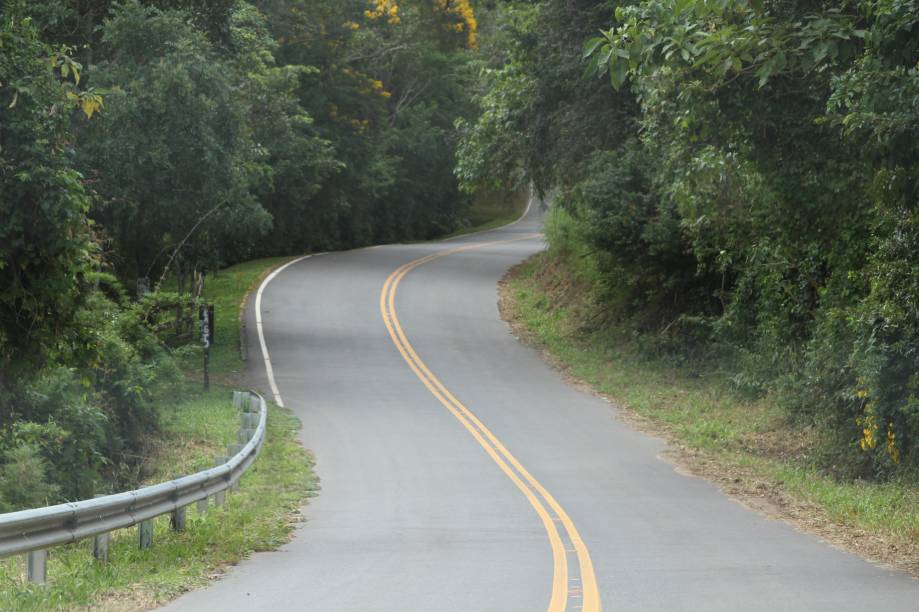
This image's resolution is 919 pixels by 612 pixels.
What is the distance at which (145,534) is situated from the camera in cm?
1009

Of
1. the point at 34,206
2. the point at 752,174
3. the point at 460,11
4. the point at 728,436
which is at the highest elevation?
the point at 460,11

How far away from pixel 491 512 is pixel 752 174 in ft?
26.6

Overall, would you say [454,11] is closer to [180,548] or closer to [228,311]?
[228,311]

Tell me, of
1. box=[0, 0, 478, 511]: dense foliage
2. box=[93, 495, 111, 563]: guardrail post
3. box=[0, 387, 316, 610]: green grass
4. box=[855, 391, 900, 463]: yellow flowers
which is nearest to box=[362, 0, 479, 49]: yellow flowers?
box=[0, 0, 478, 511]: dense foliage

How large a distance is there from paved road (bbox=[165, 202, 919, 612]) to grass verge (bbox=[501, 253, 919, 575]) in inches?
20.4

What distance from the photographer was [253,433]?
1655 centimetres

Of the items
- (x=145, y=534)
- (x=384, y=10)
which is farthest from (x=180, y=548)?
(x=384, y=10)

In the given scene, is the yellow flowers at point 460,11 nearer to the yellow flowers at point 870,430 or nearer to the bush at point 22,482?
the yellow flowers at point 870,430

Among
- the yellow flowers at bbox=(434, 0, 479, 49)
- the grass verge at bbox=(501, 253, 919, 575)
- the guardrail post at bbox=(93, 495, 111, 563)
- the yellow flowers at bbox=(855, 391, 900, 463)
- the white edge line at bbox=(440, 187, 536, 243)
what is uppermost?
the yellow flowers at bbox=(434, 0, 479, 49)

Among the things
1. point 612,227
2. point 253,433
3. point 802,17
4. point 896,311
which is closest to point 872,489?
point 896,311

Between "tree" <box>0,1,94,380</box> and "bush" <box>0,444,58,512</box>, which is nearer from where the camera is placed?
"tree" <box>0,1,94,380</box>

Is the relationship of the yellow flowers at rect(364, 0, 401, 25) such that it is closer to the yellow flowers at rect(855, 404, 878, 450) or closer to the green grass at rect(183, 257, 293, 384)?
the green grass at rect(183, 257, 293, 384)

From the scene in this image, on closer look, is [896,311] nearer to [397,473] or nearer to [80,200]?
[397,473]

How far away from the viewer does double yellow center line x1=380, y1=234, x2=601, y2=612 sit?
8.89m
